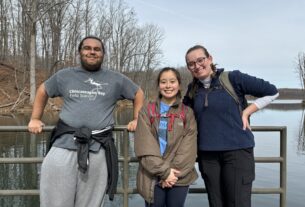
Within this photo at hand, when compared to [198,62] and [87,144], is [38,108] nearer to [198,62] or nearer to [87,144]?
[87,144]

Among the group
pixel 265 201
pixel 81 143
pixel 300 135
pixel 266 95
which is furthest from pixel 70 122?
pixel 300 135

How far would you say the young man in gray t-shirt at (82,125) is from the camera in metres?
3.59

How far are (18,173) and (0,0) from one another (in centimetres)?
3874

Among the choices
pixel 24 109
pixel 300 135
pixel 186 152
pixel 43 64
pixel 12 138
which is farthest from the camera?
pixel 43 64

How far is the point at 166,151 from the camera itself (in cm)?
362

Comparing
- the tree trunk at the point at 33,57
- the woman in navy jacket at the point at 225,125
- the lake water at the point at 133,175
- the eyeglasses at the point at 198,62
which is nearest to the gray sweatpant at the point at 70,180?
the woman in navy jacket at the point at 225,125

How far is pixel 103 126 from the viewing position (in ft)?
12.2

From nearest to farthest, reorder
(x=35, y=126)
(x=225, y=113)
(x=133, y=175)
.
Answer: (x=225, y=113)
(x=35, y=126)
(x=133, y=175)

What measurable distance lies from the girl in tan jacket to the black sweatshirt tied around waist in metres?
0.25

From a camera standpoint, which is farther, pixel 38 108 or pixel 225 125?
pixel 38 108

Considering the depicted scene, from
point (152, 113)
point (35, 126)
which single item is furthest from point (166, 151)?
point (35, 126)

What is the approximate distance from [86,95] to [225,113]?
1280 mm

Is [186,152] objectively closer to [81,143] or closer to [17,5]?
[81,143]

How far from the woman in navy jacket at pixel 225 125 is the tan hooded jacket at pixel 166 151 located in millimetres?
157
